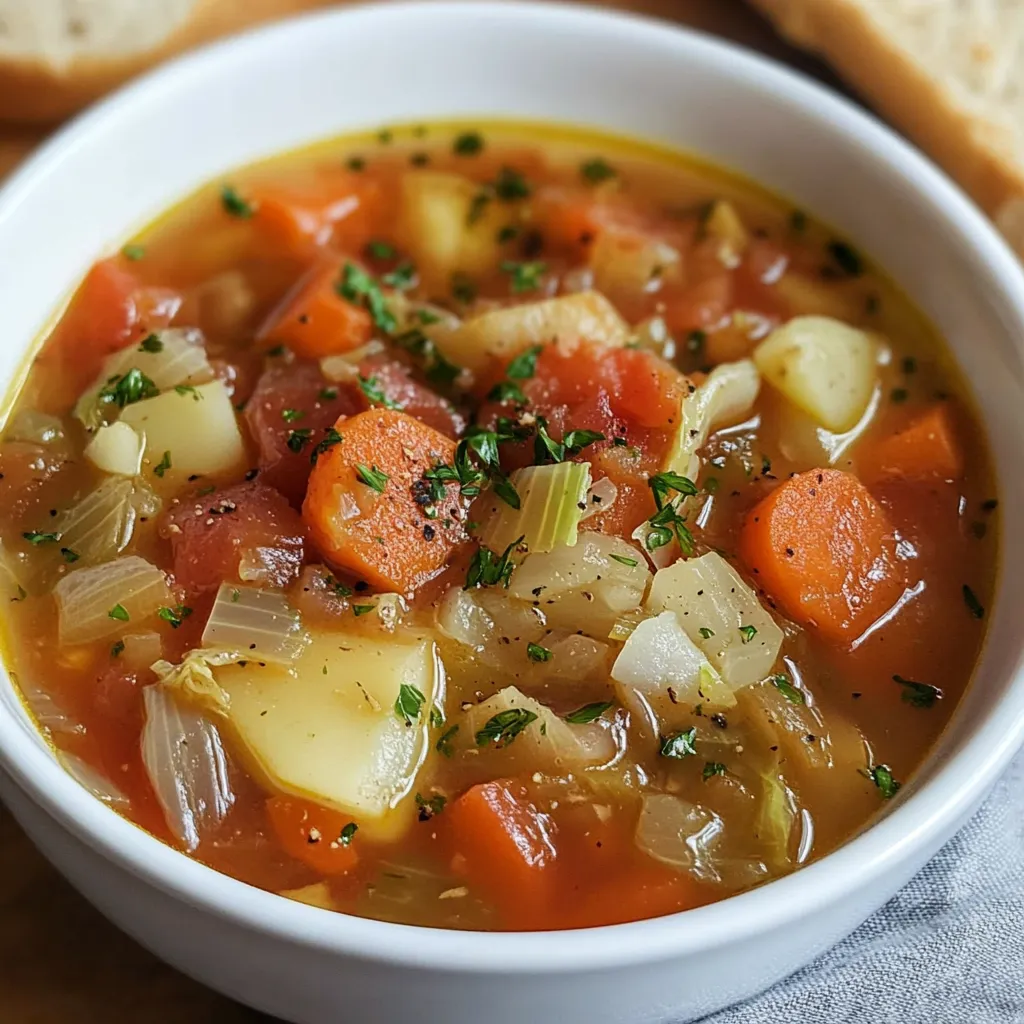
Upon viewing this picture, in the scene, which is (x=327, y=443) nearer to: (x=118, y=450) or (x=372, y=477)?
(x=372, y=477)

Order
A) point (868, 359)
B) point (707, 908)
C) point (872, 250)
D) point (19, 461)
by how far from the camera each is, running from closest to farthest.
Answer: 1. point (707, 908)
2. point (19, 461)
3. point (868, 359)
4. point (872, 250)

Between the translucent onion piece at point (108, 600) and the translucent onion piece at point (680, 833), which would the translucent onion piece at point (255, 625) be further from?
the translucent onion piece at point (680, 833)

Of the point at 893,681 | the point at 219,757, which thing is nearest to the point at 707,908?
the point at 893,681

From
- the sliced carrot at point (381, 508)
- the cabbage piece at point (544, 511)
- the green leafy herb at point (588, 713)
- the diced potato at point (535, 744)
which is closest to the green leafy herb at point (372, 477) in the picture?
the sliced carrot at point (381, 508)

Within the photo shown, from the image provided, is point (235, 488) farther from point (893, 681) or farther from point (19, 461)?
point (893, 681)

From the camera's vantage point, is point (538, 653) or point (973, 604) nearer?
point (538, 653)

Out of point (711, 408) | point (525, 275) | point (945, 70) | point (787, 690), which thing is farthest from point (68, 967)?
point (945, 70)

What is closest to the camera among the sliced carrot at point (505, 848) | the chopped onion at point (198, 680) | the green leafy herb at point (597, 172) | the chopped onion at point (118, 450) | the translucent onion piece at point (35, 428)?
the sliced carrot at point (505, 848)
